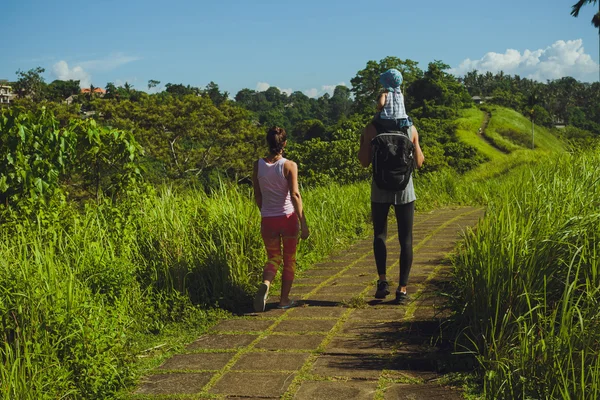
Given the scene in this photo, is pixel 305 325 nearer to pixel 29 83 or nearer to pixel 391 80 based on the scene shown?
pixel 391 80

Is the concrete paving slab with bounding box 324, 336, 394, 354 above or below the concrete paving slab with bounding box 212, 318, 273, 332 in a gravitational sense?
above

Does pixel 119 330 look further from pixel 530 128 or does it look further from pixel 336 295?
pixel 530 128

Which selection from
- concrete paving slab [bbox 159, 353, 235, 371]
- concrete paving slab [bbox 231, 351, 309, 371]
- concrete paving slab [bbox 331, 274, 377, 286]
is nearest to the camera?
concrete paving slab [bbox 231, 351, 309, 371]

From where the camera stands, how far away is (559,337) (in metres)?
2.86

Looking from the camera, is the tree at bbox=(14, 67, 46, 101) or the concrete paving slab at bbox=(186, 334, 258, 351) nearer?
the concrete paving slab at bbox=(186, 334, 258, 351)

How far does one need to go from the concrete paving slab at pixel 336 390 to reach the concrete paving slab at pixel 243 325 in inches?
46.0

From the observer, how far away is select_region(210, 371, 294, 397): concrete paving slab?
3447 mm

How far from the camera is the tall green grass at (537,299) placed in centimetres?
284

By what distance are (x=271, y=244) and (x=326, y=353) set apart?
4.60ft

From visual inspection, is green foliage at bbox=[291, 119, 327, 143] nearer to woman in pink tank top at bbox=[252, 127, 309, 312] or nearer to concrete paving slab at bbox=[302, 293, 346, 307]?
concrete paving slab at bbox=[302, 293, 346, 307]

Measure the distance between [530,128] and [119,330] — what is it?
8718cm

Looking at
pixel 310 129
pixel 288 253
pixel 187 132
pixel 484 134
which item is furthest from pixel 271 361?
pixel 484 134

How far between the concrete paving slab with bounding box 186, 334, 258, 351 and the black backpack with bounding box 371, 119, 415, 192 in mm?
1549

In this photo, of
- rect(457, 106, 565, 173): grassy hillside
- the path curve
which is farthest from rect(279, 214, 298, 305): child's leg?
the path curve
